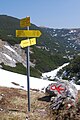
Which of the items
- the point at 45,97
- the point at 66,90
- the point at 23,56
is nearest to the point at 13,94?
the point at 45,97

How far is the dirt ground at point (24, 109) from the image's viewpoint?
34.9ft

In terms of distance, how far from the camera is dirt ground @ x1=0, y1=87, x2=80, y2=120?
10625 millimetres

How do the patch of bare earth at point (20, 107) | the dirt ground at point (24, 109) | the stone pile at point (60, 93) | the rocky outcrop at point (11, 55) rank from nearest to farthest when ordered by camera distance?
the dirt ground at point (24, 109) < the patch of bare earth at point (20, 107) < the stone pile at point (60, 93) < the rocky outcrop at point (11, 55)

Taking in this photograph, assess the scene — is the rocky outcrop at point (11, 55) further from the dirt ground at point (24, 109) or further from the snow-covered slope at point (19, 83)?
the dirt ground at point (24, 109)

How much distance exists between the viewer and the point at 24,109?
12.0m

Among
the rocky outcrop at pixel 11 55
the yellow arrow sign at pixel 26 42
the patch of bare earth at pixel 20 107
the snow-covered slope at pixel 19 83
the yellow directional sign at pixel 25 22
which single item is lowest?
the rocky outcrop at pixel 11 55

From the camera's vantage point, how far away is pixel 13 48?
11144cm

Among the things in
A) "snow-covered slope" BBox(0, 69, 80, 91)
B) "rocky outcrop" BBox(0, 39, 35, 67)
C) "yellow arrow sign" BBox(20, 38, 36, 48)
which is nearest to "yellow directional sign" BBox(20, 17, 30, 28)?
"yellow arrow sign" BBox(20, 38, 36, 48)

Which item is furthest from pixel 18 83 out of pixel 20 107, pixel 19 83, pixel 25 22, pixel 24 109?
pixel 25 22

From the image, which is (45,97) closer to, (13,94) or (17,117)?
(13,94)

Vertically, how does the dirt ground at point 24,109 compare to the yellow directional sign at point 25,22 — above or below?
below

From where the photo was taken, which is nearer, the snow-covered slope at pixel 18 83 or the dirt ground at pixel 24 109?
the dirt ground at pixel 24 109

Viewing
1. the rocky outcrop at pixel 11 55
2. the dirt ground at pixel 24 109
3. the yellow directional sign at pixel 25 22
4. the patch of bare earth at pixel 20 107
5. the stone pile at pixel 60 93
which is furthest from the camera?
the rocky outcrop at pixel 11 55

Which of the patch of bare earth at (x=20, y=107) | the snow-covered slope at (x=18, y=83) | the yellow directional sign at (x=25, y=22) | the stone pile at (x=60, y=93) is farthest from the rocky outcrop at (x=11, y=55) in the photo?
the yellow directional sign at (x=25, y=22)
